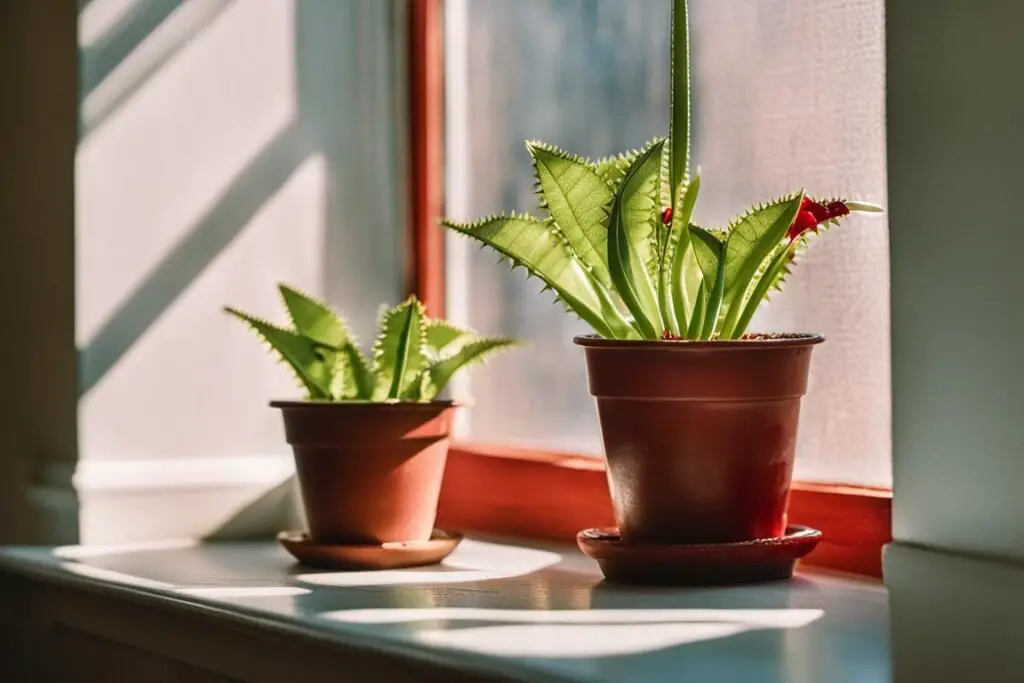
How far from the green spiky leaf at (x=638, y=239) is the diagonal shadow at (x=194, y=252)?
58 centimetres

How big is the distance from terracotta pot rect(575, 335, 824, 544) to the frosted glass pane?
98 millimetres

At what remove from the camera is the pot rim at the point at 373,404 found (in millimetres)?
1347

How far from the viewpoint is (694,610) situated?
3.42 ft

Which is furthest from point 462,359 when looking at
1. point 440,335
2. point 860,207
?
point 860,207


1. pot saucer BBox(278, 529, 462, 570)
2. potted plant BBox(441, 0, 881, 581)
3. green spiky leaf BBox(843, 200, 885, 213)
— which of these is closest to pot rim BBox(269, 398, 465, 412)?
pot saucer BBox(278, 529, 462, 570)

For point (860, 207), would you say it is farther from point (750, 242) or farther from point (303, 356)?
point (303, 356)

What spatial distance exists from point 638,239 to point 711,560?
10.2 inches

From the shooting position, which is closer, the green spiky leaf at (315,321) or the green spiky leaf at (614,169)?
the green spiky leaf at (614,169)

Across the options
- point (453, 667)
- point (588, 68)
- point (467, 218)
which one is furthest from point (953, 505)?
point (467, 218)

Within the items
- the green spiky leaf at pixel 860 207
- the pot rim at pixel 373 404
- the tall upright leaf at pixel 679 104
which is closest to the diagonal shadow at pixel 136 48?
the pot rim at pixel 373 404

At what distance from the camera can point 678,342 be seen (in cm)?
113

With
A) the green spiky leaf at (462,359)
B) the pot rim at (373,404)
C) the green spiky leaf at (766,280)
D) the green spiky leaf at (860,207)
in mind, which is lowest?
the pot rim at (373,404)

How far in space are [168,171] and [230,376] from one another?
230mm

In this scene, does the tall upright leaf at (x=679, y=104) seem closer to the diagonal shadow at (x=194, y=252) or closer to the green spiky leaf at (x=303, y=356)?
the green spiky leaf at (x=303, y=356)
